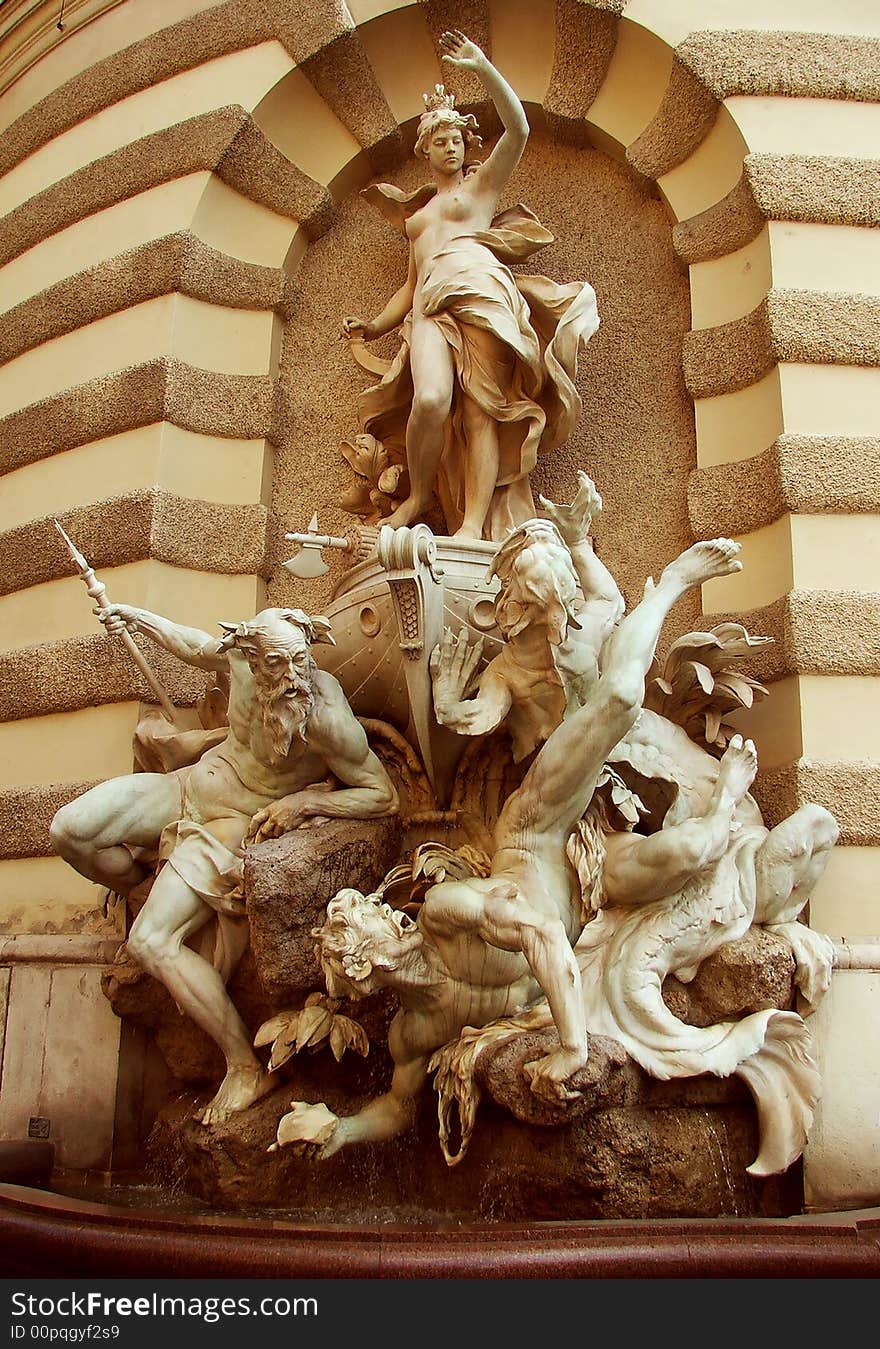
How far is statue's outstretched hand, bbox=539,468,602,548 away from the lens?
441 centimetres

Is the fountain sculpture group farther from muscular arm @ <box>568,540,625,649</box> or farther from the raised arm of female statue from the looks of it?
the raised arm of female statue

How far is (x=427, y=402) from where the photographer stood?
208 inches

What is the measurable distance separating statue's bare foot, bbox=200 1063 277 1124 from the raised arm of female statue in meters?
4.20

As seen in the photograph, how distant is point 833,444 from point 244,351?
317 cm

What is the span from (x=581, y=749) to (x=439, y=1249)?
1566 millimetres

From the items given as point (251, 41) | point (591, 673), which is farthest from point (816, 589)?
point (251, 41)

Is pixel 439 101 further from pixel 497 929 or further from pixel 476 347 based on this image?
pixel 497 929

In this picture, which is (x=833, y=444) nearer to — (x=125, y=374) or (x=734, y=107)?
(x=734, y=107)

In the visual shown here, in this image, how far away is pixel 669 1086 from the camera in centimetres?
359

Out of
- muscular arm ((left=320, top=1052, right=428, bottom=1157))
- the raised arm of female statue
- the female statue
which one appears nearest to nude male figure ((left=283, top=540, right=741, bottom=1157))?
muscular arm ((left=320, top=1052, right=428, bottom=1157))

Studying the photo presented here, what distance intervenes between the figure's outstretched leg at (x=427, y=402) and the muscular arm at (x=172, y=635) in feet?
3.53

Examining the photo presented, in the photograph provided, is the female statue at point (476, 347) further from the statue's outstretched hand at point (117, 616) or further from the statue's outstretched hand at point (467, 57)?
the statue's outstretched hand at point (117, 616)

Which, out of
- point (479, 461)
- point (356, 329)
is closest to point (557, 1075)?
point (479, 461)

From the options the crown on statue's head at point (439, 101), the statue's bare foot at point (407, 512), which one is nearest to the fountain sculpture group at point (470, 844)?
the statue's bare foot at point (407, 512)
